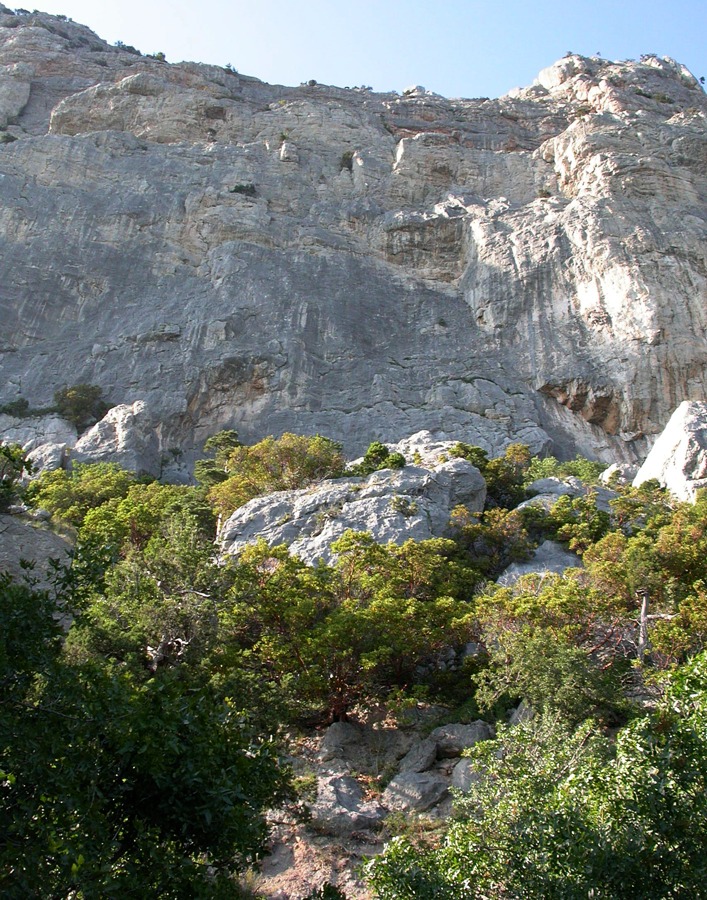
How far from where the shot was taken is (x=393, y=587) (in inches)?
639

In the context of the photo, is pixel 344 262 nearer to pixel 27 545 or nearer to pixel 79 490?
pixel 79 490

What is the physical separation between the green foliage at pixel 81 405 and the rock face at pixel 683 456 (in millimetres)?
23336

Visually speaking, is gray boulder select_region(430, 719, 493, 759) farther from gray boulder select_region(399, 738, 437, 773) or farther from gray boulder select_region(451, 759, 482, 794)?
gray boulder select_region(451, 759, 482, 794)

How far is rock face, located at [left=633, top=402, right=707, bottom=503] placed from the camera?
84.3 ft

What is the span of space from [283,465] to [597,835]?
2056cm

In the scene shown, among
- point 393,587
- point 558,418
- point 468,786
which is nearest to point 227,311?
point 558,418

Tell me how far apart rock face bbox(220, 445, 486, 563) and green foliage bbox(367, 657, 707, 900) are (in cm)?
1264

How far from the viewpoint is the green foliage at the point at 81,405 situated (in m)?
34.3

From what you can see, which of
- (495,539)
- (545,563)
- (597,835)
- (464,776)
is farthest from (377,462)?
(597,835)

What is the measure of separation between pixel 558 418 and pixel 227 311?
56.9 ft

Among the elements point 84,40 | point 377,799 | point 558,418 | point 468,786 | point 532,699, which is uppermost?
point 84,40

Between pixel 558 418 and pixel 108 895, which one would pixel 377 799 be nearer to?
pixel 108 895

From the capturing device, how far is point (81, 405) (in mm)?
34688

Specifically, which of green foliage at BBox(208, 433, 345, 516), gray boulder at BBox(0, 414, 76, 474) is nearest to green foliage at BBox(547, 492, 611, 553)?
green foliage at BBox(208, 433, 345, 516)
